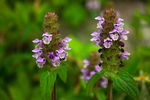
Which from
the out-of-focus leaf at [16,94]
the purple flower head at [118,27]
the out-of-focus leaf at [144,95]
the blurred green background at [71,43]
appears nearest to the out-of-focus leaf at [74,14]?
the blurred green background at [71,43]

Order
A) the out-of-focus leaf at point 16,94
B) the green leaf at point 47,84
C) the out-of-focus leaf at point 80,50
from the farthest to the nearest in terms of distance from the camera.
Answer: the out-of-focus leaf at point 80,50
the out-of-focus leaf at point 16,94
the green leaf at point 47,84

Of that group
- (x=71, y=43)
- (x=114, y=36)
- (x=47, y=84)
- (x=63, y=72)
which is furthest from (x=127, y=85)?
(x=71, y=43)

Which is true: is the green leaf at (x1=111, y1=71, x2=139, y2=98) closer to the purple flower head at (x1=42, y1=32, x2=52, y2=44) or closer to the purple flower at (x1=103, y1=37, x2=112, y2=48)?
the purple flower at (x1=103, y1=37, x2=112, y2=48)

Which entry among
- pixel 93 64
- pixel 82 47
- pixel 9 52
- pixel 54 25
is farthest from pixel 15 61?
pixel 54 25

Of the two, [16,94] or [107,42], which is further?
[16,94]

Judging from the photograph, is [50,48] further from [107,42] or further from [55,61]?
A: [107,42]

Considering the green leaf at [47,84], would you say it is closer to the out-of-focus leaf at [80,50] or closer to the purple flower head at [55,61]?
the purple flower head at [55,61]
